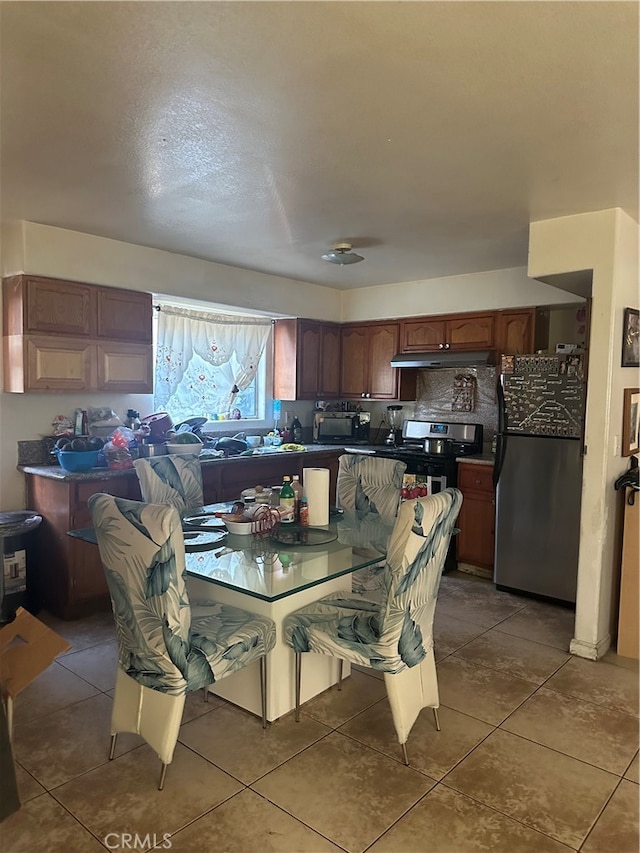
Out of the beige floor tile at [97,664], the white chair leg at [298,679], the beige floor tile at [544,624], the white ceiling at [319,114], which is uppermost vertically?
the white ceiling at [319,114]

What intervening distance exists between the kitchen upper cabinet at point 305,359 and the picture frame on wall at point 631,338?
2.93 m

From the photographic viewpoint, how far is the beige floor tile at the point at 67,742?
2.19 metres

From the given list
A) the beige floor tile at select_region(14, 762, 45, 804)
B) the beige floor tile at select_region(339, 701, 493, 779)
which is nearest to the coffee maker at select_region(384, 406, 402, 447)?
the beige floor tile at select_region(339, 701, 493, 779)

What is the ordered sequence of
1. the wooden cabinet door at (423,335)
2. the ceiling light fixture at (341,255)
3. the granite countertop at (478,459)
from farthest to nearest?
the wooden cabinet door at (423,335)
the granite countertop at (478,459)
the ceiling light fixture at (341,255)

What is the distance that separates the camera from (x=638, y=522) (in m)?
3.20

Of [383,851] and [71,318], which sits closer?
[383,851]

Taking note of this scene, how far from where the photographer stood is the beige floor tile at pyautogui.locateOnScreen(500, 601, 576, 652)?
11.3ft

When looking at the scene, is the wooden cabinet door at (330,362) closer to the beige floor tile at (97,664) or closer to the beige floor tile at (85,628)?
the beige floor tile at (85,628)

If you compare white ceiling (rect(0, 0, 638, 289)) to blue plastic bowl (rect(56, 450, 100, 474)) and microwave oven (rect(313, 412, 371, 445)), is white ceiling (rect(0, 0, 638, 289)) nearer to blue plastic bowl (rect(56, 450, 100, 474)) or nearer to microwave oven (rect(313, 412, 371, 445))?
blue plastic bowl (rect(56, 450, 100, 474))

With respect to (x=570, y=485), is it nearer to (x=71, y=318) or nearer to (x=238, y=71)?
(x=238, y=71)

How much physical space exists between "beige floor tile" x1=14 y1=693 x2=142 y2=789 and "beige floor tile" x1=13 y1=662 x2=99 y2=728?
0.17ft

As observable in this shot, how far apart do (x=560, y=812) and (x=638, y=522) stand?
1697 mm

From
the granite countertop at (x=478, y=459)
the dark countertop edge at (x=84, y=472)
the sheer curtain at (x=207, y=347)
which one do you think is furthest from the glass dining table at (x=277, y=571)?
the sheer curtain at (x=207, y=347)

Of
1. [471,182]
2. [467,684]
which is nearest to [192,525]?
[467,684]
